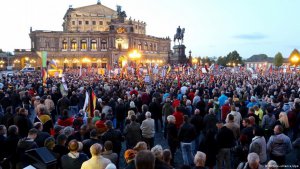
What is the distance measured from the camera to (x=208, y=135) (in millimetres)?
9422

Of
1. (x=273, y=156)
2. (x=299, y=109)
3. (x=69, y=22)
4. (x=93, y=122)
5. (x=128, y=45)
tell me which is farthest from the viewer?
(x=69, y=22)

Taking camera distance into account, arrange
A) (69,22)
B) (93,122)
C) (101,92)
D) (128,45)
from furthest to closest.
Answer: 1. (69,22)
2. (128,45)
3. (101,92)
4. (93,122)

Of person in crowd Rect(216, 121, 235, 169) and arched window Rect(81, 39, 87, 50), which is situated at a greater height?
arched window Rect(81, 39, 87, 50)

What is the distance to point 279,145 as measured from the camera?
9.18 m

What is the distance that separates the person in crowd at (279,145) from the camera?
912cm

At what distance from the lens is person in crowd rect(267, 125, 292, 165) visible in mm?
9125

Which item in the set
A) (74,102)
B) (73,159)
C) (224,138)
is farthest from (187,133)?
(74,102)

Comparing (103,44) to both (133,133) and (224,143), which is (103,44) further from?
(224,143)

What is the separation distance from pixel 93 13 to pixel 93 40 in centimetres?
2116

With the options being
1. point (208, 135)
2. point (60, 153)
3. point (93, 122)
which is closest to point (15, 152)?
point (60, 153)

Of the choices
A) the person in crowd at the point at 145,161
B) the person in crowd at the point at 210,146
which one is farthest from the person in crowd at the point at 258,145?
the person in crowd at the point at 145,161

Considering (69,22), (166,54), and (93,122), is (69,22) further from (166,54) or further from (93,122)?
(93,122)

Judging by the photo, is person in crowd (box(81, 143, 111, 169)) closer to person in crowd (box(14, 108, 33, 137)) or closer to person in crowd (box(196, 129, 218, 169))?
person in crowd (box(196, 129, 218, 169))

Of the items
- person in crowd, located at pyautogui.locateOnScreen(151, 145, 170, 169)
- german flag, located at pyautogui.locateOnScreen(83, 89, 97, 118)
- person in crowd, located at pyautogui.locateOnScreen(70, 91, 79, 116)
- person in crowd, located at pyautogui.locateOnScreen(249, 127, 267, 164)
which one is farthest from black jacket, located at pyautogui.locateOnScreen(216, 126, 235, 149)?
person in crowd, located at pyautogui.locateOnScreen(70, 91, 79, 116)
